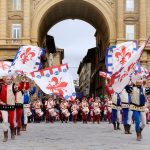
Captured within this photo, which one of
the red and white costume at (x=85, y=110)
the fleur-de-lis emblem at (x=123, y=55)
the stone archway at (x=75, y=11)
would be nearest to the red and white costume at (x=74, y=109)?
the red and white costume at (x=85, y=110)

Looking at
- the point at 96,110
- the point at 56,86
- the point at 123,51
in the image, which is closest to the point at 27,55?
the point at 56,86

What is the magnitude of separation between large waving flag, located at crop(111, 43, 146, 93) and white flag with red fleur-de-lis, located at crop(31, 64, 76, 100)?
1.98 m

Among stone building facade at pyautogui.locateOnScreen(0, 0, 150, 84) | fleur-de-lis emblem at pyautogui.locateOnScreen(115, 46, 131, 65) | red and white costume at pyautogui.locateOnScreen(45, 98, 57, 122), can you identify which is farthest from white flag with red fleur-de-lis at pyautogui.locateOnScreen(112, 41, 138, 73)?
stone building facade at pyautogui.locateOnScreen(0, 0, 150, 84)

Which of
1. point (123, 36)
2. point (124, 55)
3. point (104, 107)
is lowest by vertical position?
point (104, 107)

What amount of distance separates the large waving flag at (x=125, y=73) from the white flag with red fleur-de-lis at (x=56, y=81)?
6.50 feet

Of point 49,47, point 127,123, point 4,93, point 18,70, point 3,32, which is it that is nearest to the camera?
point 4,93

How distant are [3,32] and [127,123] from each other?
109 feet

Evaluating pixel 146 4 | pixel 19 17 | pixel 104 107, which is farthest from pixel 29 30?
pixel 104 107

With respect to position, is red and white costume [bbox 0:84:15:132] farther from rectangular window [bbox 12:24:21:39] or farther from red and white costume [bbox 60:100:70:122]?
rectangular window [bbox 12:24:21:39]

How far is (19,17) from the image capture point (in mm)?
51562

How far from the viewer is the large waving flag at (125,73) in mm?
14539

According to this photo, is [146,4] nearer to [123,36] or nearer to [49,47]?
[123,36]

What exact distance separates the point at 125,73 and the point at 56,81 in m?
3.30

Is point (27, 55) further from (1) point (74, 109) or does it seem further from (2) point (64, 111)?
(1) point (74, 109)
